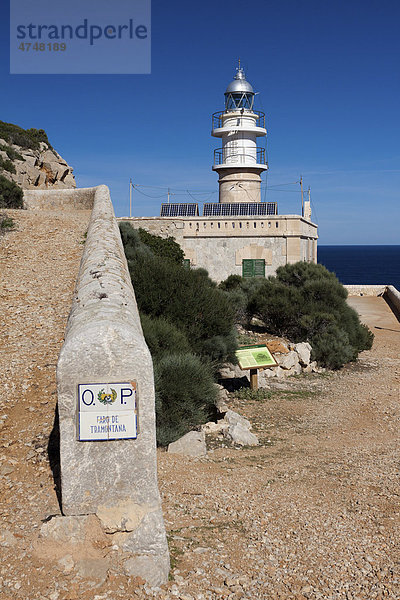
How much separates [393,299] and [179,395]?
76.0 feet

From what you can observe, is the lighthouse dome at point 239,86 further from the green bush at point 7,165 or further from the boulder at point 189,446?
the boulder at point 189,446

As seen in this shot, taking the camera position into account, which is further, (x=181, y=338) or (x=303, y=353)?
(x=303, y=353)

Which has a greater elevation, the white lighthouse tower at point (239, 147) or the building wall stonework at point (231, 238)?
the white lighthouse tower at point (239, 147)

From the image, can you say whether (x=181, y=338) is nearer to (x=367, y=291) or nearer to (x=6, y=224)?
(x=6, y=224)

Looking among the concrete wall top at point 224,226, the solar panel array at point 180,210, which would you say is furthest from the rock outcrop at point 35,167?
the solar panel array at point 180,210

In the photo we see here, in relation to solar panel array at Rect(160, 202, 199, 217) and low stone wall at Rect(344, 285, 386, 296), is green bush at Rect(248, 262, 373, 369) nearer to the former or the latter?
solar panel array at Rect(160, 202, 199, 217)

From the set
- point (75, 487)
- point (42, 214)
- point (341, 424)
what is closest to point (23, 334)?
point (75, 487)

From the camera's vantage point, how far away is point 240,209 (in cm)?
2325

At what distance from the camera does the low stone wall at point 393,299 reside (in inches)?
991

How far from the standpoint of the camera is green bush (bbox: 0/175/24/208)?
59.3 ft

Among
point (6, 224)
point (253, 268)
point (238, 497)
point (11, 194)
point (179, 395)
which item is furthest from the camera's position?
point (253, 268)

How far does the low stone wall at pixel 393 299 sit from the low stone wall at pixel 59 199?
14.6 m

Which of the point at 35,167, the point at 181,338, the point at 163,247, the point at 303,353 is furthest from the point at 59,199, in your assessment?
the point at 181,338

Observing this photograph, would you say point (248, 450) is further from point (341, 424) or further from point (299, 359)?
point (299, 359)
